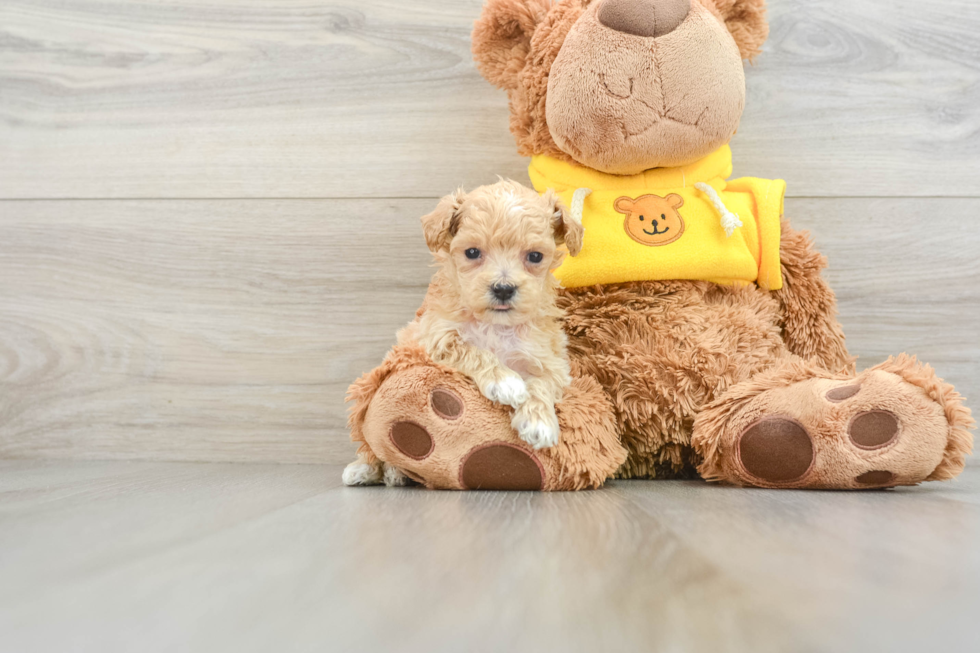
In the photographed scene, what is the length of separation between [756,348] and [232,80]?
97 cm

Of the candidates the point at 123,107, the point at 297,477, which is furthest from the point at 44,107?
the point at 297,477

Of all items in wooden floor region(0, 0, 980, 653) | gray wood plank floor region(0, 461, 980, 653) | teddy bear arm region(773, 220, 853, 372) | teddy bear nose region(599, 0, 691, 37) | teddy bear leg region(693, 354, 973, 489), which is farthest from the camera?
wooden floor region(0, 0, 980, 653)

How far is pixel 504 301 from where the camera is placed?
75cm

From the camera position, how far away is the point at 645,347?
0.88 m

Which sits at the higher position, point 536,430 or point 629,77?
point 629,77

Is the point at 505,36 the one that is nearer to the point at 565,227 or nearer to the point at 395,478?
the point at 565,227

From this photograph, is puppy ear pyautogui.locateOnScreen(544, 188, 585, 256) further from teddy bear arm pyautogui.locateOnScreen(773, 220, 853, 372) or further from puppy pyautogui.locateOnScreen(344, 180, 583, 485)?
teddy bear arm pyautogui.locateOnScreen(773, 220, 853, 372)

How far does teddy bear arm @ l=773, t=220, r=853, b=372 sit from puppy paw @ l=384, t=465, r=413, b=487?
22.4 inches

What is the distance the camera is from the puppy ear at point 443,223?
2.58 feet

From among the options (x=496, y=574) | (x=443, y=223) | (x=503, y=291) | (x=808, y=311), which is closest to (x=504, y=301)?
(x=503, y=291)

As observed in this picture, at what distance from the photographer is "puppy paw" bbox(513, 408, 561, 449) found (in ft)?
2.46

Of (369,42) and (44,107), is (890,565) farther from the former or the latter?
(44,107)

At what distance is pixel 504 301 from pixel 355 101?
62cm

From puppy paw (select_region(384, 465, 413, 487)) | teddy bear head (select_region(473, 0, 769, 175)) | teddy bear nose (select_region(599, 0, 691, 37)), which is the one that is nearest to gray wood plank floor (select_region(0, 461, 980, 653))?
puppy paw (select_region(384, 465, 413, 487))
